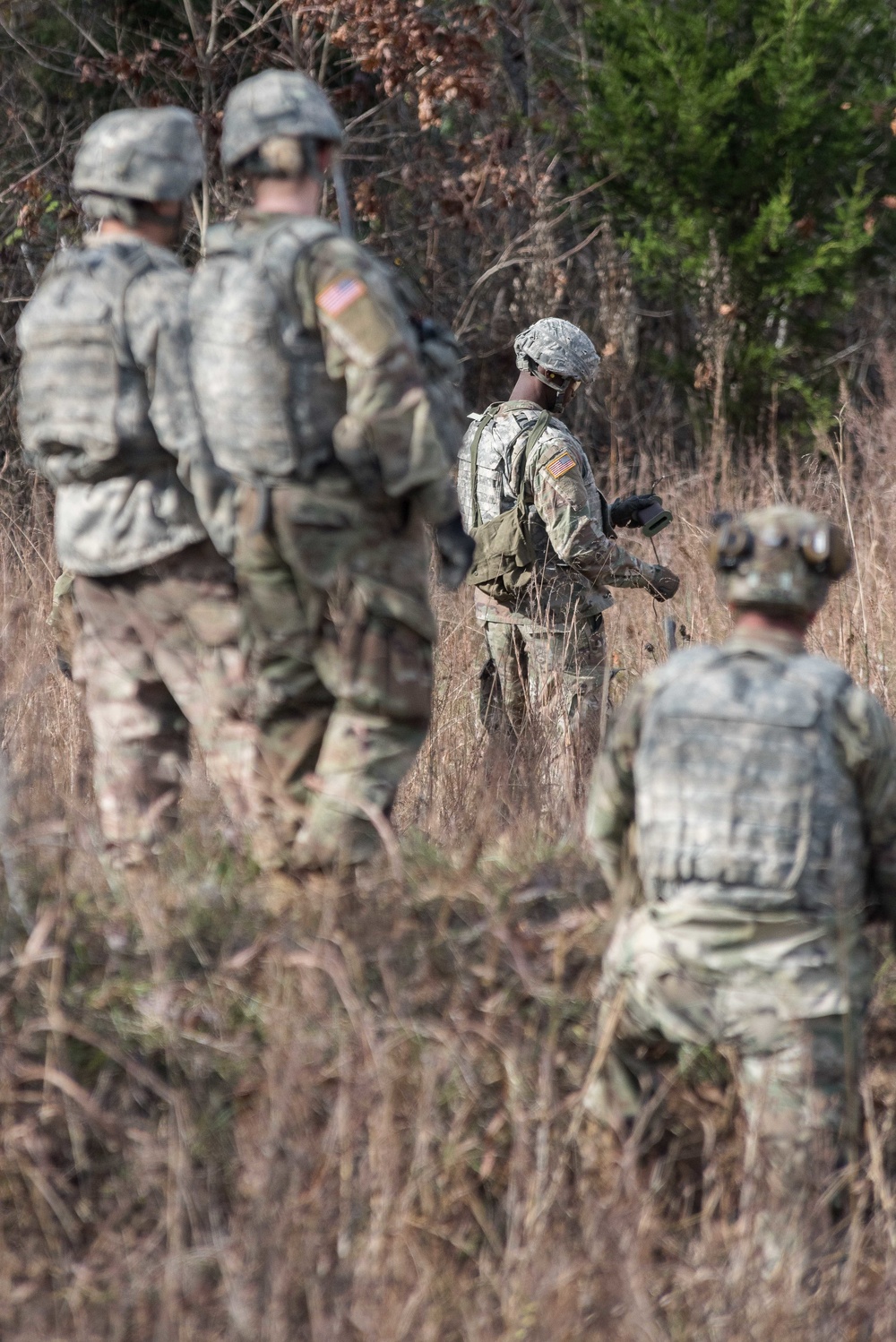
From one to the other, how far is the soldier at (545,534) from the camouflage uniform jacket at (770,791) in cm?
240

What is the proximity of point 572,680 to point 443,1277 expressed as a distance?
294 centimetres

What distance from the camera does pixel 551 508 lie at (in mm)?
5180

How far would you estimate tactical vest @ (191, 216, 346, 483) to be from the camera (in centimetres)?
309

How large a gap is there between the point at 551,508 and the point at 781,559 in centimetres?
250

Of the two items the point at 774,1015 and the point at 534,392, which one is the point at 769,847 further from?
the point at 534,392

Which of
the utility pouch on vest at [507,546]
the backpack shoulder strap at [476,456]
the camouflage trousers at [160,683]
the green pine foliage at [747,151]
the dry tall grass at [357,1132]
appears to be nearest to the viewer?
the dry tall grass at [357,1132]

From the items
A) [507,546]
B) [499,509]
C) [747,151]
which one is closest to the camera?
[507,546]

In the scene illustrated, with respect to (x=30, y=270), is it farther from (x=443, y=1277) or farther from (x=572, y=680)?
(x=443, y=1277)

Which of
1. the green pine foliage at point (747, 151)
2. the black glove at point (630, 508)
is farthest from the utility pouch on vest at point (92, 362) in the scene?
the green pine foliage at point (747, 151)

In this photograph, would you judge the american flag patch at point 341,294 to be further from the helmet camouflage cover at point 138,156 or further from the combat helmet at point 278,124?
the helmet camouflage cover at point 138,156

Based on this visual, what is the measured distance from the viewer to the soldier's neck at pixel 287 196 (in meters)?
3.18

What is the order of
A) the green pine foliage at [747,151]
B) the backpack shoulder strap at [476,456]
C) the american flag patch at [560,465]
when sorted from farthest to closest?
the green pine foliage at [747,151]
the backpack shoulder strap at [476,456]
the american flag patch at [560,465]

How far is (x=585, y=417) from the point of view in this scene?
37.0 feet

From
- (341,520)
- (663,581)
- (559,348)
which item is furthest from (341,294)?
(663,581)
